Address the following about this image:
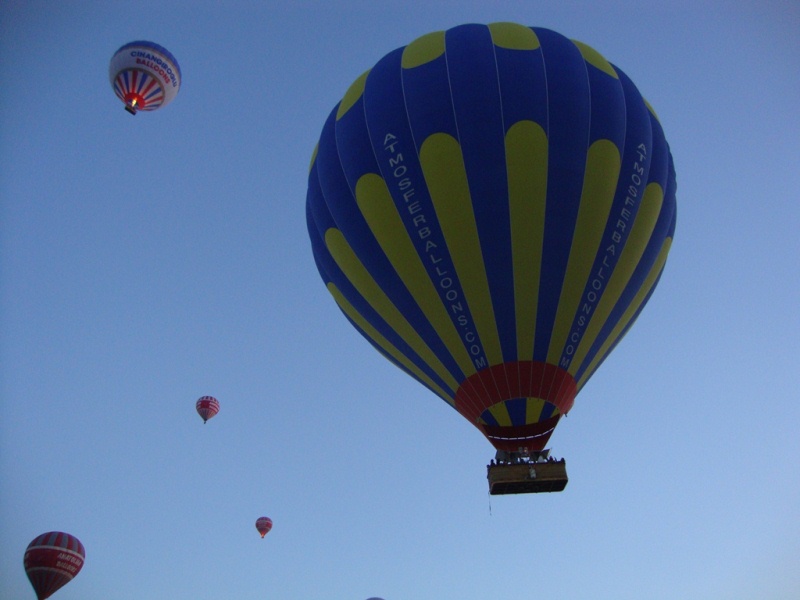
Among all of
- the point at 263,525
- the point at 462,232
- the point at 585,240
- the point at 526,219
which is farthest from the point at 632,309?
the point at 263,525

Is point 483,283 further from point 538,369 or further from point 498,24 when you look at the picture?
point 498,24

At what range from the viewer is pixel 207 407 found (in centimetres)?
2131

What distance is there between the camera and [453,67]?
9891 millimetres

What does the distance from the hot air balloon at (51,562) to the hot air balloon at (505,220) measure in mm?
9151

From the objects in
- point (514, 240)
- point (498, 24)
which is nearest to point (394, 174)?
point (514, 240)

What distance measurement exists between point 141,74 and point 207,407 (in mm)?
11716

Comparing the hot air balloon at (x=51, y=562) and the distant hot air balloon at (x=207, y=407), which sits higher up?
the distant hot air balloon at (x=207, y=407)

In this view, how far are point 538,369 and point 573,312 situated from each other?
1.02m

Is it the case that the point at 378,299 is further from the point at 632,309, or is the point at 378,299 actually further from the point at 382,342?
the point at 632,309

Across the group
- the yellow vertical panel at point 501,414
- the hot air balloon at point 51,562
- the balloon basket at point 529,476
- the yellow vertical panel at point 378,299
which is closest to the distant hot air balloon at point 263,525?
the hot air balloon at point 51,562

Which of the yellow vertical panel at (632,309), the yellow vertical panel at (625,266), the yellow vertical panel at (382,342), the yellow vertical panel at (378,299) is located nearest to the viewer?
the yellow vertical panel at (625,266)

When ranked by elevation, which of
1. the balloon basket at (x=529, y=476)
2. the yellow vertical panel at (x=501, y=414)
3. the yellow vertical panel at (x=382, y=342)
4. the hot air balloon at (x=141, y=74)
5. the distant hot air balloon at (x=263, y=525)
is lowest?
the distant hot air balloon at (x=263, y=525)

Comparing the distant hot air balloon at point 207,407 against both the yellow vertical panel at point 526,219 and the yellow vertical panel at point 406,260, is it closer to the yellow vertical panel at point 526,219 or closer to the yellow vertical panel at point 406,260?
the yellow vertical panel at point 406,260

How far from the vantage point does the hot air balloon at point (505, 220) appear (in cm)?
934
